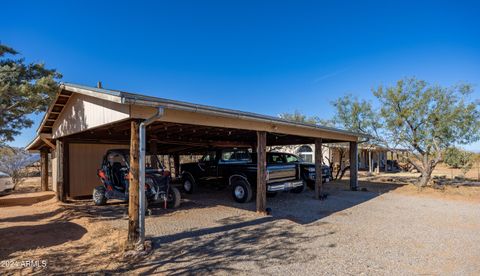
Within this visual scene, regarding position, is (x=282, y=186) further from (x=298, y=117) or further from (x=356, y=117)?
(x=298, y=117)

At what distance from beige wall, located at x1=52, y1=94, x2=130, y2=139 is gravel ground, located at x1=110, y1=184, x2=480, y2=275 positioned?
2560 mm

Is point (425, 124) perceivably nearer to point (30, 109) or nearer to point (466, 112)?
point (466, 112)

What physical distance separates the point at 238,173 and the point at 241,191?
2.12 ft

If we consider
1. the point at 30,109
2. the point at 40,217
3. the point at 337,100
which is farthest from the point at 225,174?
Result: the point at 337,100

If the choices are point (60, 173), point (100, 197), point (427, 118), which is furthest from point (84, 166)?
point (427, 118)

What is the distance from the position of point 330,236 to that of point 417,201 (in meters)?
6.47

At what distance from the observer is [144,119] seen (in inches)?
213

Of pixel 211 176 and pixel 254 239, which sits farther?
pixel 211 176

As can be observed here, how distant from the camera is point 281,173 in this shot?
32.0ft

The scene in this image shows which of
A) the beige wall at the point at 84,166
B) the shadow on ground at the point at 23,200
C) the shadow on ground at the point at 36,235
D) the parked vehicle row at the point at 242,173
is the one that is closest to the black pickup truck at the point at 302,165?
the parked vehicle row at the point at 242,173

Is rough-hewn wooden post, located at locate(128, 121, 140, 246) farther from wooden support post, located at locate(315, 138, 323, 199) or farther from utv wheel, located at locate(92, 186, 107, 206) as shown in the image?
wooden support post, located at locate(315, 138, 323, 199)

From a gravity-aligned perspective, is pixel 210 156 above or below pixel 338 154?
above

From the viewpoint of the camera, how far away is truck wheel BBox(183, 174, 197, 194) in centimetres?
1223

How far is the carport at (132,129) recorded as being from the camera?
5312mm
